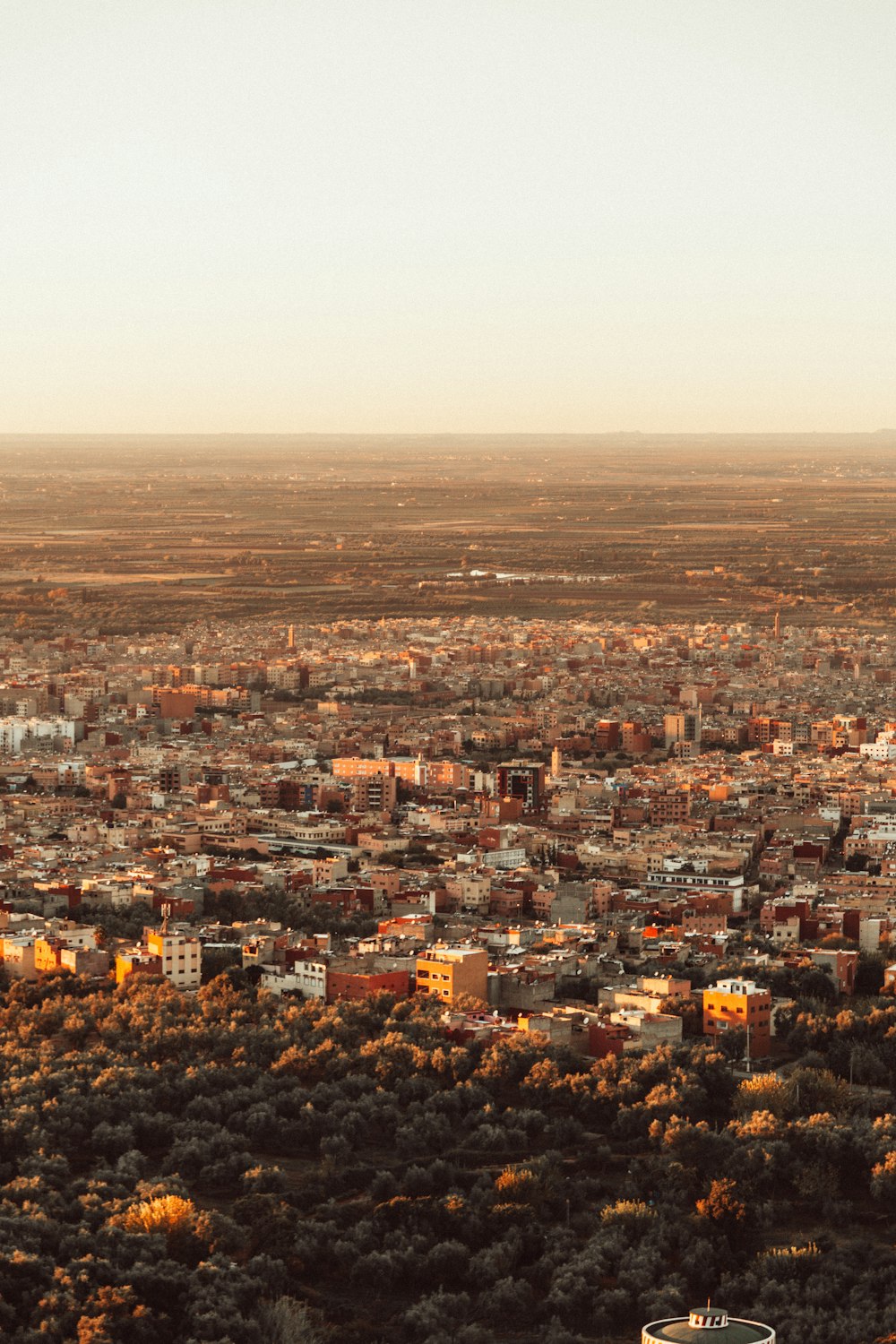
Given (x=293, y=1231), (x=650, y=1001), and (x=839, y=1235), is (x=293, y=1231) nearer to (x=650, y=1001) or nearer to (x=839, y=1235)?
(x=839, y=1235)

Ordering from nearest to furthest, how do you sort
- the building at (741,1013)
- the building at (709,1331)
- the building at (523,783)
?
1. the building at (709,1331)
2. the building at (741,1013)
3. the building at (523,783)

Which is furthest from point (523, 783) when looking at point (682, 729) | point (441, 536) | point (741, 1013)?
point (441, 536)

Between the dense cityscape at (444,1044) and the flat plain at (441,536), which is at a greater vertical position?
the dense cityscape at (444,1044)

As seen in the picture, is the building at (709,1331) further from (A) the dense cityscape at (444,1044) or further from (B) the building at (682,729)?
(B) the building at (682,729)

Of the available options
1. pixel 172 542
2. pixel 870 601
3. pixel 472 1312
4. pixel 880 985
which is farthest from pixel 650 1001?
pixel 172 542

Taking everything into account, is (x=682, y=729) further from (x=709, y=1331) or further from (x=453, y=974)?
(x=709, y=1331)

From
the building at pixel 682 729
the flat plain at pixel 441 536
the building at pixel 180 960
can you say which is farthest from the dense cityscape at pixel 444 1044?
the flat plain at pixel 441 536
